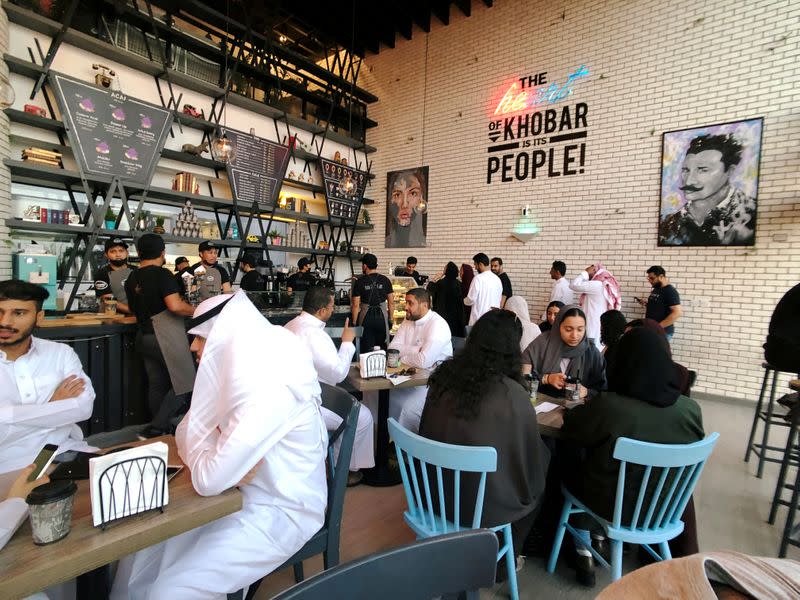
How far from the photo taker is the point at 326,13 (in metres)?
7.83

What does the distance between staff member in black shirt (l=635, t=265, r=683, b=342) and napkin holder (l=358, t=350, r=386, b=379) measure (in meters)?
4.20

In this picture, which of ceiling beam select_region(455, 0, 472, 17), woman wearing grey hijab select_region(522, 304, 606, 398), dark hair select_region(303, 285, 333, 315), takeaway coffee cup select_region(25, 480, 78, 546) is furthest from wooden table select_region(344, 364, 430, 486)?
ceiling beam select_region(455, 0, 472, 17)

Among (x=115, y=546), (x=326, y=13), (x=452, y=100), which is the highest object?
(x=326, y=13)

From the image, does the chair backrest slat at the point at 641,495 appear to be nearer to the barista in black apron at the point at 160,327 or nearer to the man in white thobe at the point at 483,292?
the barista in black apron at the point at 160,327

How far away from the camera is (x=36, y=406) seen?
1740 mm

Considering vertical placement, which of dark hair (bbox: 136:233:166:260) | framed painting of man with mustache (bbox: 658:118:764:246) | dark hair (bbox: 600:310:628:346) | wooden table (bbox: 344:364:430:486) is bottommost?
wooden table (bbox: 344:364:430:486)

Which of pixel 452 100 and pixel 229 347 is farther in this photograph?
pixel 452 100

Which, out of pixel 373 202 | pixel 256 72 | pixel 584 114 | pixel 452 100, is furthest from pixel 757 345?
pixel 256 72

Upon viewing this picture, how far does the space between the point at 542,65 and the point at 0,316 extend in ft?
25.5

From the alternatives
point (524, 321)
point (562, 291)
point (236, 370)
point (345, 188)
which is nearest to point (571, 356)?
point (524, 321)

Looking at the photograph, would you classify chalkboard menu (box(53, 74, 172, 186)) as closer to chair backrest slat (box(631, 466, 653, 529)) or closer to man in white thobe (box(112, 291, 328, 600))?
man in white thobe (box(112, 291, 328, 600))

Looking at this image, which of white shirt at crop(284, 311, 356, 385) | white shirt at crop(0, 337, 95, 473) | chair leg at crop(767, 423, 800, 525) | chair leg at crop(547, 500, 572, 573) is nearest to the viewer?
white shirt at crop(0, 337, 95, 473)

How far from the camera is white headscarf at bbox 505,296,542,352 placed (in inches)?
162

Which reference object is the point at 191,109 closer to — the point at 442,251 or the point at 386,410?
the point at 442,251
